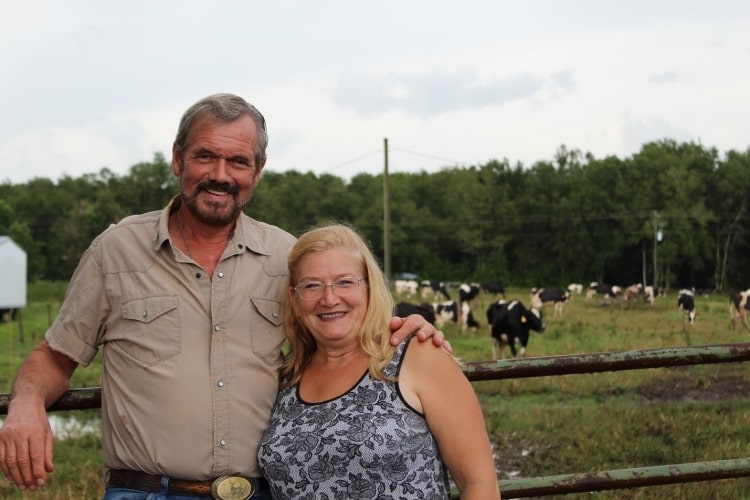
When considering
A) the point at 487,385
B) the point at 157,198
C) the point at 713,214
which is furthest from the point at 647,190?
the point at 487,385

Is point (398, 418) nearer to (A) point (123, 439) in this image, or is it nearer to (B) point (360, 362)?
(B) point (360, 362)

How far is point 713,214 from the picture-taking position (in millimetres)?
68750

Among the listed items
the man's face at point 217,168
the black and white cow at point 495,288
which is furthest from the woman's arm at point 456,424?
the black and white cow at point 495,288

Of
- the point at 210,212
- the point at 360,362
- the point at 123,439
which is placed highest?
→ the point at 210,212

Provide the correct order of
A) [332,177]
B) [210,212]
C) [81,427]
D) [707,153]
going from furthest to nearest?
[332,177] < [707,153] < [81,427] < [210,212]

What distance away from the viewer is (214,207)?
310 cm

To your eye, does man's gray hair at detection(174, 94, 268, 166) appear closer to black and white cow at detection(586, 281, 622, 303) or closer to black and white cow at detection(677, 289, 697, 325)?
black and white cow at detection(677, 289, 697, 325)

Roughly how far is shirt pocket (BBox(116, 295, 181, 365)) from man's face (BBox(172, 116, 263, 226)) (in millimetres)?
311

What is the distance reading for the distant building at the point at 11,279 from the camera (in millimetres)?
37866

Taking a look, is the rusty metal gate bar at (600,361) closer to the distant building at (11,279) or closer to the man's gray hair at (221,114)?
the man's gray hair at (221,114)

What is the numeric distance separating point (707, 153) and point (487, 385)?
65101 mm

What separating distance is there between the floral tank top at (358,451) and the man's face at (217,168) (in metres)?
0.71

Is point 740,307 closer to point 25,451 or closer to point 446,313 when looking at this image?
point 446,313

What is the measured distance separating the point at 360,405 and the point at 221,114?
40.1 inches
